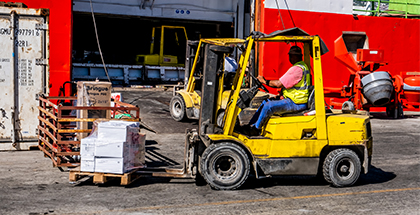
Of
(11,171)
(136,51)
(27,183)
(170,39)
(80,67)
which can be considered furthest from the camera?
(136,51)

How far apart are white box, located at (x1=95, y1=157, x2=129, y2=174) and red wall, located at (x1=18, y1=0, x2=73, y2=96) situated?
480 cm

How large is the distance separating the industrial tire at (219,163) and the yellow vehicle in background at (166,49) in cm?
1593

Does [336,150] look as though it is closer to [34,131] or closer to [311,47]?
[311,47]

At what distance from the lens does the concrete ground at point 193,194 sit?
18.6 ft

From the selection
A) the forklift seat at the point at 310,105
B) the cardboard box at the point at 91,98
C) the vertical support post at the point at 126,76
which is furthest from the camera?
the vertical support post at the point at 126,76

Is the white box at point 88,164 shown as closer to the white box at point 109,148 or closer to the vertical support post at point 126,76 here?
the white box at point 109,148

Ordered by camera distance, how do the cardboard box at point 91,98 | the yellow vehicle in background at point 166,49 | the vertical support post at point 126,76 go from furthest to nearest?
the yellow vehicle in background at point 166,49 < the vertical support post at point 126,76 < the cardboard box at point 91,98

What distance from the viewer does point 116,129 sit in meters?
6.44

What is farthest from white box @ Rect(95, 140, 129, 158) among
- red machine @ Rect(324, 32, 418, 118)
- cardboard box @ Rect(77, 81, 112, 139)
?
red machine @ Rect(324, 32, 418, 118)

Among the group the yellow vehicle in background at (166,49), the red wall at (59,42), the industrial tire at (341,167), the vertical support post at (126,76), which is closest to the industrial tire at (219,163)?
the industrial tire at (341,167)

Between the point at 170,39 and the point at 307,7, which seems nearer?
the point at 307,7

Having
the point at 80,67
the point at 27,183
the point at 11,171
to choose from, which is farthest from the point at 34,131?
the point at 80,67

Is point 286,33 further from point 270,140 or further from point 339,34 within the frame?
point 339,34

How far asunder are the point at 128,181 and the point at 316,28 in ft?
41.6
